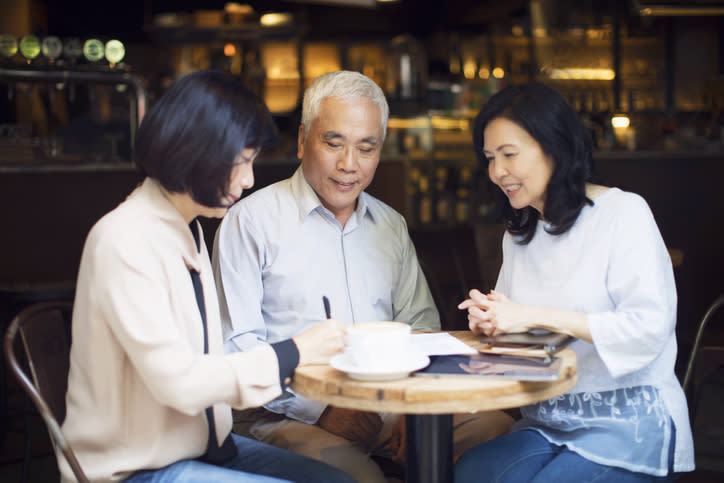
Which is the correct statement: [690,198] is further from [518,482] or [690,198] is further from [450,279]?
[518,482]

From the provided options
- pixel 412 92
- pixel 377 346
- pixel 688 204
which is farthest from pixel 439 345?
pixel 412 92

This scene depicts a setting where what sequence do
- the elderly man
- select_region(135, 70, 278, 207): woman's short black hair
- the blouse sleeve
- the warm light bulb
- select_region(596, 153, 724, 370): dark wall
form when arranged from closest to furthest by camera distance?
select_region(135, 70, 278, 207): woman's short black hair
the blouse sleeve
the elderly man
select_region(596, 153, 724, 370): dark wall
the warm light bulb

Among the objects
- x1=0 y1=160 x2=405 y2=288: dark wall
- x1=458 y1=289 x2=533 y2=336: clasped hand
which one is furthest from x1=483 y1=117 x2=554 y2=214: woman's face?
x1=0 y1=160 x2=405 y2=288: dark wall

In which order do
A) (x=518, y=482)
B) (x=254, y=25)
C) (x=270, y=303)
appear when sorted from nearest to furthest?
(x=518, y=482), (x=270, y=303), (x=254, y=25)

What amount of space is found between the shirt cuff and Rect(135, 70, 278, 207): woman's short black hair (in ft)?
1.04

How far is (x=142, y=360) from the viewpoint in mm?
1335

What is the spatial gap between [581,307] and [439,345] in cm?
38

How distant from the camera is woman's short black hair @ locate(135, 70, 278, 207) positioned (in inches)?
55.9

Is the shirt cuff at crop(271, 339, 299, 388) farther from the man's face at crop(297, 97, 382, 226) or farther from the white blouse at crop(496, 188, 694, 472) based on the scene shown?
the man's face at crop(297, 97, 382, 226)

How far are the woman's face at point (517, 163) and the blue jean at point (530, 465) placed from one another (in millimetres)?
587

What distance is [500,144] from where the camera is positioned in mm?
1864

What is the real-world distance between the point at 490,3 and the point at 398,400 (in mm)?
7780

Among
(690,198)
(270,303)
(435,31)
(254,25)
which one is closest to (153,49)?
(254,25)

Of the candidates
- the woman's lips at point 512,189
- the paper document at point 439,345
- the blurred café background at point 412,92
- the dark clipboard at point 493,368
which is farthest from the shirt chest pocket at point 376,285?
the blurred café background at point 412,92
